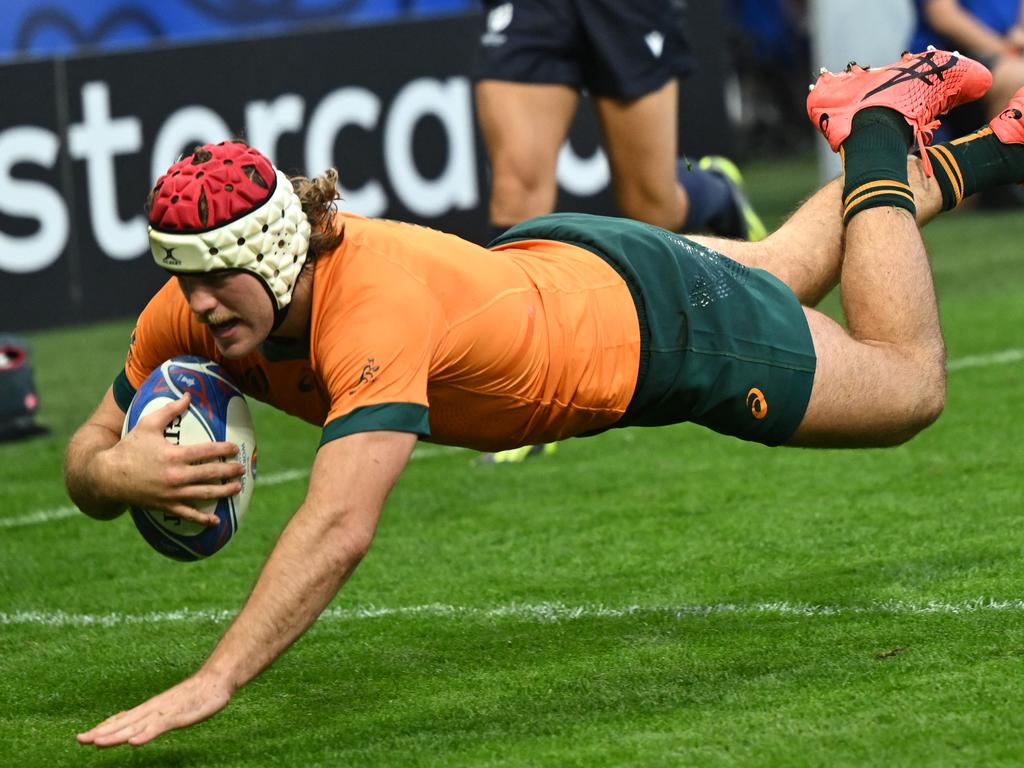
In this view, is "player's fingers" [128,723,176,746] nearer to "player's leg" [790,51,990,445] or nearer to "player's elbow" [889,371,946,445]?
"player's leg" [790,51,990,445]

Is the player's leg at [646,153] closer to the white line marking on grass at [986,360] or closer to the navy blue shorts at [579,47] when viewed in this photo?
the navy blue shorts at [579,47]

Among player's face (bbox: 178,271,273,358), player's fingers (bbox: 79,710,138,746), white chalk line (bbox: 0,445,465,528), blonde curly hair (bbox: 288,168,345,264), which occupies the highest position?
blonde curly hair (bbox: 288,168,345,264)

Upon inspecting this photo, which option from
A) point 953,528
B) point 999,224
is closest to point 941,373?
point 953,528

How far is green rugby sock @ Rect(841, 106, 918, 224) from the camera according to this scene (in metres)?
5.01

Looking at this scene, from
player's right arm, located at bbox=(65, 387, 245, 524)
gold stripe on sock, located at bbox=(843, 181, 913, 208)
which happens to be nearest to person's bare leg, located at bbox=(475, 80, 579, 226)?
gold stripe on sock, located at bbox=(843, 181, 913, 208)

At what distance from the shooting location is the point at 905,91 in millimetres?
5262

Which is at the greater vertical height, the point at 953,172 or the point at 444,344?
the point at 953,172

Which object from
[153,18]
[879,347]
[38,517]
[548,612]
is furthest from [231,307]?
[153,18]

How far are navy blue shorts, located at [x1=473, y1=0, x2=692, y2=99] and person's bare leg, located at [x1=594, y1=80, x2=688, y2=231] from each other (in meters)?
0.05

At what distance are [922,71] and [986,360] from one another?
3.20m

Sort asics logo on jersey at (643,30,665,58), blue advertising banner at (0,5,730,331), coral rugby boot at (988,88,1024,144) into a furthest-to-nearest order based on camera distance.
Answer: blue advertising banner at (0,5,730,331), asics logo on jersey at (643,30,665,58), coral rugby boot at (988,88,1024,144)

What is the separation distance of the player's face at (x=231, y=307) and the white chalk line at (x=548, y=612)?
128cm

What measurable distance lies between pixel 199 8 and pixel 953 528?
378 inches

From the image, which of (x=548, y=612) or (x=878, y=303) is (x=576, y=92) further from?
(x=548, y=612)
